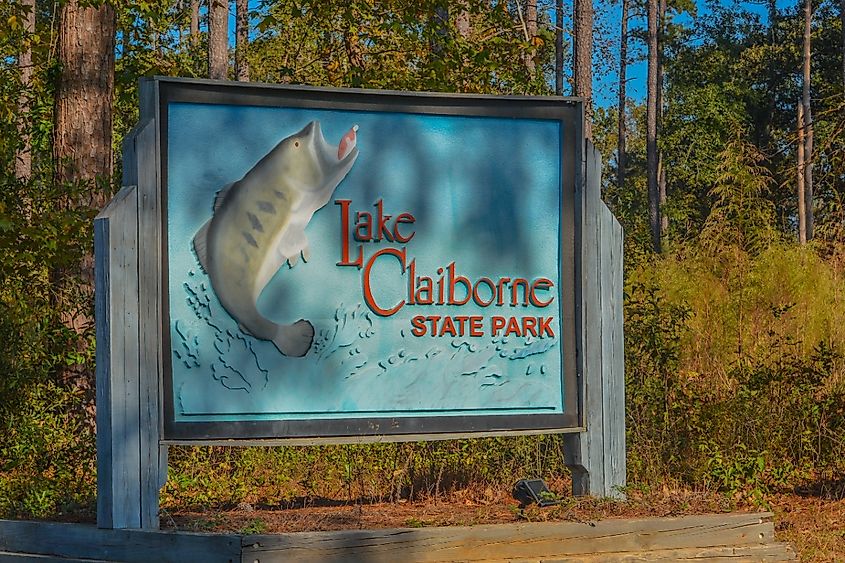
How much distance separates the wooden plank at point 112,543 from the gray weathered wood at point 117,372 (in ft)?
0.35

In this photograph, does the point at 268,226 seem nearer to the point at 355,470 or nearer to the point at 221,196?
the point at 221,196

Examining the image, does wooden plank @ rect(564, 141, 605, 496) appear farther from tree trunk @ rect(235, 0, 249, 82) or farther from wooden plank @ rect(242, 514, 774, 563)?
tree trunk @ rect(235, 0, 249, 82)

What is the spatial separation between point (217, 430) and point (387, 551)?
4.08 ft

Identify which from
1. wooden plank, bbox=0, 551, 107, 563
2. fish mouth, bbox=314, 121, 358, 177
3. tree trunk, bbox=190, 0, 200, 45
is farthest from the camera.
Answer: tree trunk, bbox=190, 0, 200, 45

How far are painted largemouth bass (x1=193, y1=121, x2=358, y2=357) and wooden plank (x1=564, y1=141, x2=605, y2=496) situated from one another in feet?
5.42

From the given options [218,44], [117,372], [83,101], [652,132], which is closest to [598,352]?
[117,372]

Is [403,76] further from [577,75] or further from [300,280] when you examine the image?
[577,75]

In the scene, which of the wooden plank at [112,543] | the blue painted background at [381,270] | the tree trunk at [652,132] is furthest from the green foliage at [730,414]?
the tree trunk at [652,132]

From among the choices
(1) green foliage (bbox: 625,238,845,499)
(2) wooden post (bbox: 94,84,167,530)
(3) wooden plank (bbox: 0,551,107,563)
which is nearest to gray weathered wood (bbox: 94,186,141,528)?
(2) wooden post (bbox: 94,84,167,530)

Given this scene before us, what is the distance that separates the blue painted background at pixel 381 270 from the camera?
21.2 feet

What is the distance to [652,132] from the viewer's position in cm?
3700

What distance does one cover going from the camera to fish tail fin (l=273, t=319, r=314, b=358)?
21.7 ft

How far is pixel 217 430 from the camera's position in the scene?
6434 millimetres

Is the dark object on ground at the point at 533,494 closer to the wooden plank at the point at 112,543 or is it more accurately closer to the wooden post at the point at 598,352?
the wooden post at the point at 598,352
